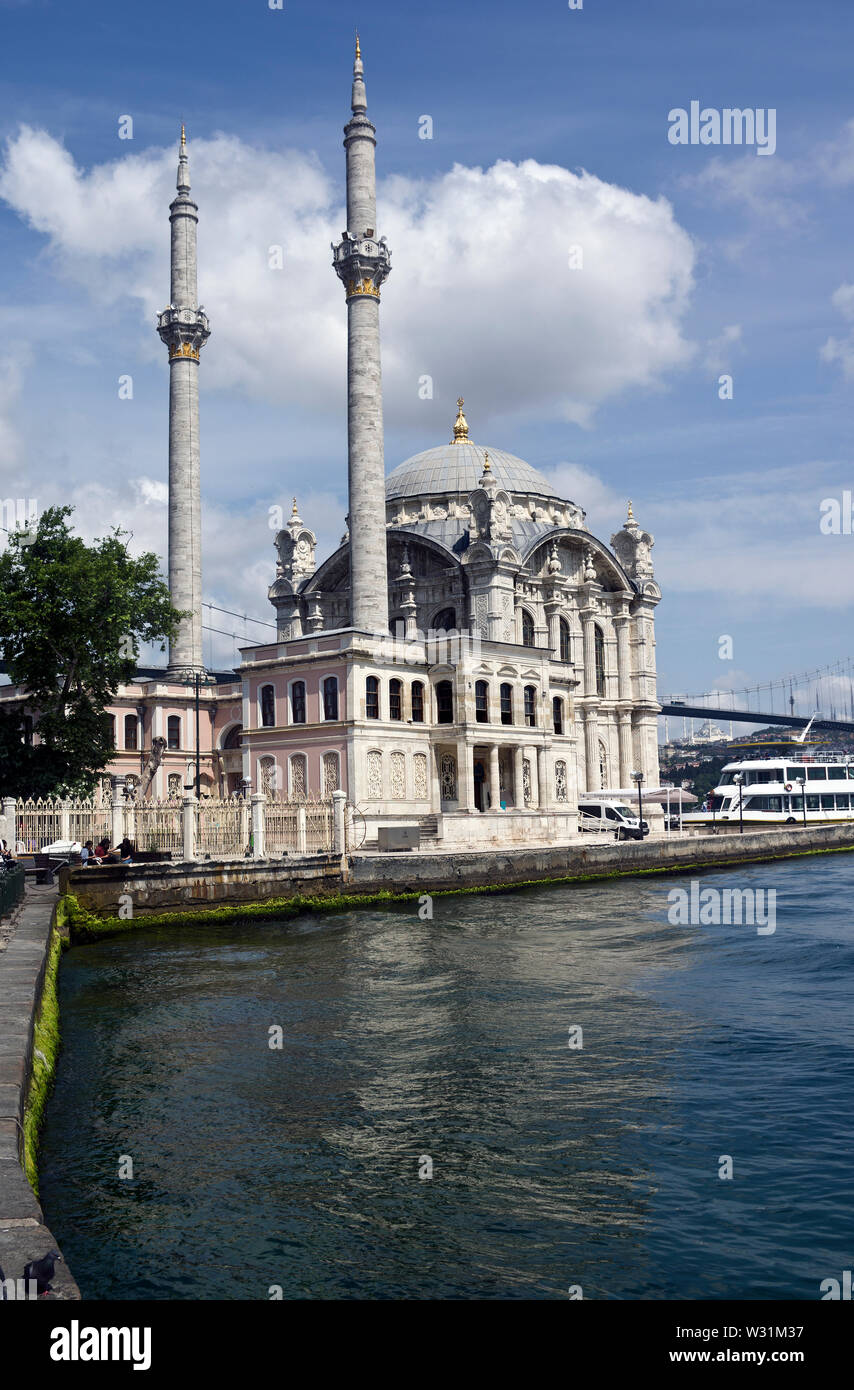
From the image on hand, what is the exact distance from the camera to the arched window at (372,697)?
134ft

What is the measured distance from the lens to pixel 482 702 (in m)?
44.1

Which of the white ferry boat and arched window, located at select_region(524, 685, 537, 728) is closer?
arched window, located at select_region(524, 685, 537, 728)

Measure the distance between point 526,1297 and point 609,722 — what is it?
195ft

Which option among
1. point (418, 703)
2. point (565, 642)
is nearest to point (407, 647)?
point (418, 703)

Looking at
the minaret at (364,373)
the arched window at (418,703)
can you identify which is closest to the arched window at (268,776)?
the arched window at (418,703)

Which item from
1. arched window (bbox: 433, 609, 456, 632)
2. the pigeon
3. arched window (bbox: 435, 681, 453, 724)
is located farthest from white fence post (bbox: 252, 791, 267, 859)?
arched window (bbox: 433, 609, 456, 632)

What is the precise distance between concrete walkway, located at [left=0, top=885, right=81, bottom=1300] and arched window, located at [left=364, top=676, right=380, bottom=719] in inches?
853

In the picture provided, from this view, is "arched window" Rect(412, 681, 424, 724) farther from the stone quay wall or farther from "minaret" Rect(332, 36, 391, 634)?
the stone quay wall

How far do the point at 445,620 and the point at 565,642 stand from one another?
26.2 feet

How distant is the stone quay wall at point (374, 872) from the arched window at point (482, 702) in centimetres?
603

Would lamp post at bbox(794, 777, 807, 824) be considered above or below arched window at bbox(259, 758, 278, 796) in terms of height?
below

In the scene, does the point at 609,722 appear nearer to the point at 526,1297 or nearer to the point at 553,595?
the point at 553,595

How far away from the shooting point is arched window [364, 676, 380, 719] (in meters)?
40.9
